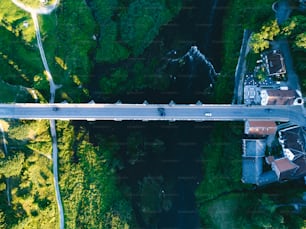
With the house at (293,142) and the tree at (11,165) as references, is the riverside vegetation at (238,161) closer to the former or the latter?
the house at (293,142)

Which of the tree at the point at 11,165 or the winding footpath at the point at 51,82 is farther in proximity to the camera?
the winding footpath at the point at 51,82

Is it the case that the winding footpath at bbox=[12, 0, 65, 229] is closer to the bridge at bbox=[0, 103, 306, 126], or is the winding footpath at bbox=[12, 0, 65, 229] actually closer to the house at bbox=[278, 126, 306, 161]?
the bridge at bbox=[0, 103, 306, 126]

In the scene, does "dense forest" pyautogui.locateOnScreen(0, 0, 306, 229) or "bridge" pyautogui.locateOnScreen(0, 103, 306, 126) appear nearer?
"bridge" pyautogui.locateOnScreen(0, 103, 306, 126)

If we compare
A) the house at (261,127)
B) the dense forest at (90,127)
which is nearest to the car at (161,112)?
the dense forest at (90,127)

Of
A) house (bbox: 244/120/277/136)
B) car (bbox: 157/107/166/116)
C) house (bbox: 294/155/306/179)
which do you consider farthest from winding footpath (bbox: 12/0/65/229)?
house (bbox: 294/155/306/179)

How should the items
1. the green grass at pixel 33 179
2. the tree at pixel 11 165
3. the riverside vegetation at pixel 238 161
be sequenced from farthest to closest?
the green grass at pixel 33 179, the tree at pixel 11 165, the riverside vegetation at pixel 238 161

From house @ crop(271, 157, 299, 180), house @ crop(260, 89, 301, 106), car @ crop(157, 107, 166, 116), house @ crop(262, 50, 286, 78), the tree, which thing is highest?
house @ crop(262, 50, 286, 78)

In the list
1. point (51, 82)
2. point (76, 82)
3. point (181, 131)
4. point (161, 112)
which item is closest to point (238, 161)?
point (181, 131)
